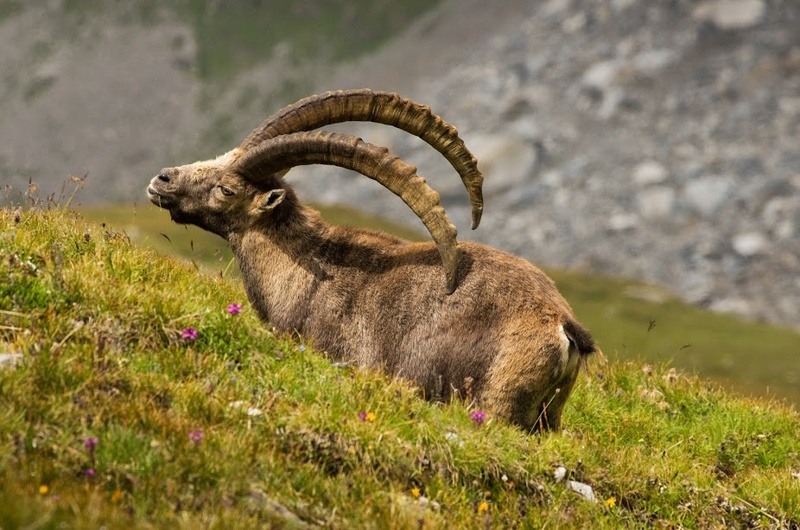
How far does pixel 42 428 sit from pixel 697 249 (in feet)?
447

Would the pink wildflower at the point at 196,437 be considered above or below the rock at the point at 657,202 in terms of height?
below

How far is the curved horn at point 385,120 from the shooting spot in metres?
11.3

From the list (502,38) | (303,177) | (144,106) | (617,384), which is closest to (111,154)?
(144,106)

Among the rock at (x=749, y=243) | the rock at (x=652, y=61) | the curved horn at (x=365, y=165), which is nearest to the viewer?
the curved horn at (x=365, y=165)

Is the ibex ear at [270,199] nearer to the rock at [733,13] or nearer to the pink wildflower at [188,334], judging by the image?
the pink wildflower at [188,334]

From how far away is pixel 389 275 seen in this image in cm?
1159

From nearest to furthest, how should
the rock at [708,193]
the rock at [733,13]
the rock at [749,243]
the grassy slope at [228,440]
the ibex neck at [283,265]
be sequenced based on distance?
1. the grassy slope at [228,440]
2. the ibex neck at [283,265]
3. the rock at [749,243]
4. the rock at [708,193]
5. the rock at [733,13]

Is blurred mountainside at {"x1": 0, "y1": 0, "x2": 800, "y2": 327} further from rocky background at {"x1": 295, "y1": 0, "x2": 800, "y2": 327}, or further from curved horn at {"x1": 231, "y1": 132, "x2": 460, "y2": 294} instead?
curved horn at {"x1": 231, "y1": 132, "x2": 460, "y2": 294}

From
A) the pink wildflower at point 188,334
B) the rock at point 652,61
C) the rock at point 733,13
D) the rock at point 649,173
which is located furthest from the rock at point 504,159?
the pink wildflower at point 188,334

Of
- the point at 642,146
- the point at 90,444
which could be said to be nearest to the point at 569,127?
the point at 642,146

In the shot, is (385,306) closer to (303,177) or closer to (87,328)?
(87,328)

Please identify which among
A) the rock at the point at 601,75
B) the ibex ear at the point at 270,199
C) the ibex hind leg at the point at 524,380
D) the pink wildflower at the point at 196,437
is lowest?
the pink wildflower at the point at 196,437

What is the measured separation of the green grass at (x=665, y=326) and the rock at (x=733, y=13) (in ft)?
162

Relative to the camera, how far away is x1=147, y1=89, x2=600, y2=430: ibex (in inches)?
411
